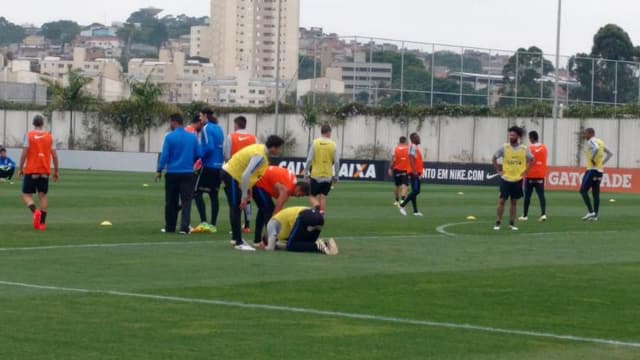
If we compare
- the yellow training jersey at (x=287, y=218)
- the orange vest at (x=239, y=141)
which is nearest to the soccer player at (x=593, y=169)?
the orange vest at (x=239, y=141)

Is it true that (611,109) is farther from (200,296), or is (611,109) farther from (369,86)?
(200,296)

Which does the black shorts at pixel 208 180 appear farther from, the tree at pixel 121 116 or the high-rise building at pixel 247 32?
the high-rise building at pixel 247 32

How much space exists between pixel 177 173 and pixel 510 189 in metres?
6.79

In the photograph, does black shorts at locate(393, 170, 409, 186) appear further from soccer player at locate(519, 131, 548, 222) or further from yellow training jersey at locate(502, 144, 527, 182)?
yellow training jersey at locate(502, 144, 527, 182)

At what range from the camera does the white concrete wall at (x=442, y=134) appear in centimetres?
7022

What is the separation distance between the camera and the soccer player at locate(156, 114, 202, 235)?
23.0 meters

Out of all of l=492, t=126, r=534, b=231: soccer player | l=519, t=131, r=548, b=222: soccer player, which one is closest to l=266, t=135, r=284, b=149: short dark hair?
l=492, t=126, r=534, b=231: soccer player

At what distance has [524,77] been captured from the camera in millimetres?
76688

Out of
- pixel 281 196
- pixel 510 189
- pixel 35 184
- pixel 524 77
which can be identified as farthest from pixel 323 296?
pixel 524 77

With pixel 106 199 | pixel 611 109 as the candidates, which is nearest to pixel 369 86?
pixel 611 109

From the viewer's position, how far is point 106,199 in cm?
3506

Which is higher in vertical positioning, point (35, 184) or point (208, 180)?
point (208, 180)

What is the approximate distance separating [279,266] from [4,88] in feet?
→ 262

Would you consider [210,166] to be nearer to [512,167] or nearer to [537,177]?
[512,167]
